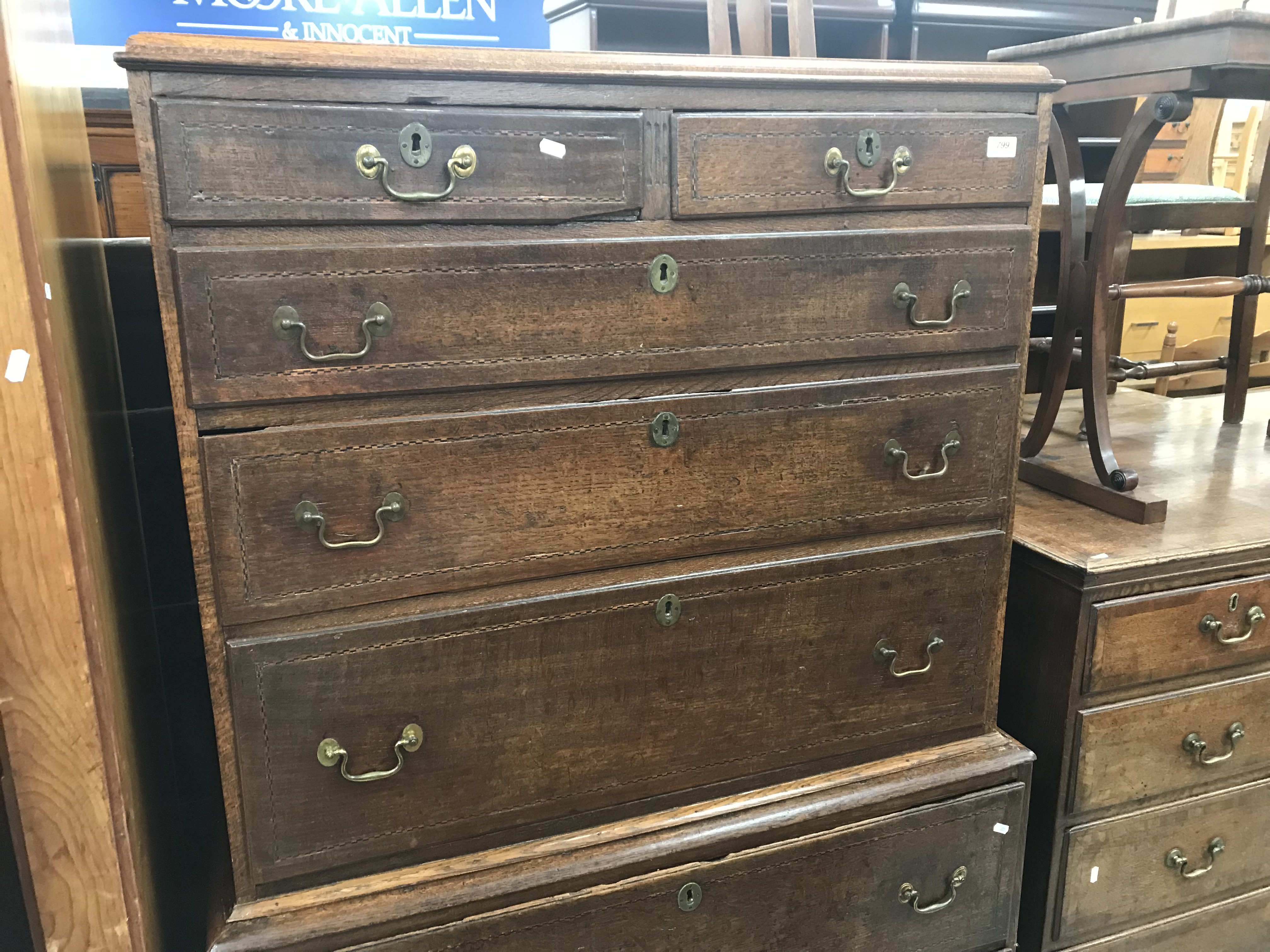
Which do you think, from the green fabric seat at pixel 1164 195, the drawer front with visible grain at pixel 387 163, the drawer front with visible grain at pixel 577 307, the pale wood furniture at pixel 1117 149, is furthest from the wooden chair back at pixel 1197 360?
the drawer front with visible grain at pixel 387 163

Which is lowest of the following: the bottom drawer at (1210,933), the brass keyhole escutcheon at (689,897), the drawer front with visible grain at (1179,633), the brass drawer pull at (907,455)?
the bottom drawer at (1210,933)

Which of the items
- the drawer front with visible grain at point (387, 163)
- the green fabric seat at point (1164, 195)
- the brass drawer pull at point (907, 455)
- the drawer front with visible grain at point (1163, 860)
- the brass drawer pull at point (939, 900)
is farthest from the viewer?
the green fabric seat at point (1164, 195)

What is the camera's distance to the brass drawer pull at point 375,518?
3.12 ft

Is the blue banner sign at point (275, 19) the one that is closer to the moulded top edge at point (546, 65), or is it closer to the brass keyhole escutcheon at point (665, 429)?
the moulded top edge at point (546, 65)

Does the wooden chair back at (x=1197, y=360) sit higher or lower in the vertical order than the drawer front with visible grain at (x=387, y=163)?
lower

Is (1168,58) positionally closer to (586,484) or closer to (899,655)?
(899,655)

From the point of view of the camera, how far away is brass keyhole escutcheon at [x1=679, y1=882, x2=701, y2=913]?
1187 millimetres

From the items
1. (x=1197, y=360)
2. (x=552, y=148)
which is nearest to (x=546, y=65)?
(x=552, y=148)

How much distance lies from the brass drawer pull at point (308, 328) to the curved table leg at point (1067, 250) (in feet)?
3.55

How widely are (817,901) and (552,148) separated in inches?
38.6

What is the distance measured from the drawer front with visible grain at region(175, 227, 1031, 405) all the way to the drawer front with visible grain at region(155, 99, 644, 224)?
0.03 meters

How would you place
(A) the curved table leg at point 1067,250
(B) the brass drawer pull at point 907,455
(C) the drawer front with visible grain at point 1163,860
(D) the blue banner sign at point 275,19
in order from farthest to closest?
(D) the blue banner sign at point 275,19
(A) the curved table leg at point 1067,250
(C) the drawer front with visible grain at point 1163,860
(B) the brass drawer pull at point 907,455

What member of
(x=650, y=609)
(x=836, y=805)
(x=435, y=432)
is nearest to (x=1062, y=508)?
(x=836, y=805)

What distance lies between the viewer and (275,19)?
2389 millimetres
